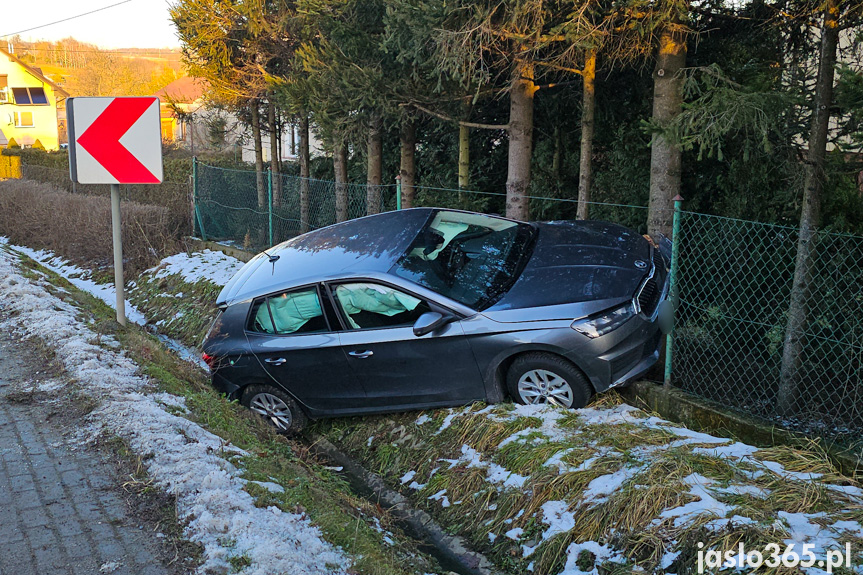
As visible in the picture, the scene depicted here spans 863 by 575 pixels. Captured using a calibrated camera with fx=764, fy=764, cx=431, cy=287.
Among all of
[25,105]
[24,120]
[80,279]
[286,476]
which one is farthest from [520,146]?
[24,120]

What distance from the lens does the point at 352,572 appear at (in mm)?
3635

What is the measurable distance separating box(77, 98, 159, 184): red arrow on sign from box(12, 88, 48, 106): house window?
7245cm

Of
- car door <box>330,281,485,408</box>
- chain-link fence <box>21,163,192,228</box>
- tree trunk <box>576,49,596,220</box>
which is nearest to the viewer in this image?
car door <box>330,281,485,408</box>

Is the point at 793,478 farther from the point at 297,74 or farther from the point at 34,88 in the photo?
the point at 34,88

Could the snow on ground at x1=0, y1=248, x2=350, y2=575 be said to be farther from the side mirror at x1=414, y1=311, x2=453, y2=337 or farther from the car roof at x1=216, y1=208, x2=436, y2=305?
the side mirror at x1=414, y1=311, x2=453, y2=337

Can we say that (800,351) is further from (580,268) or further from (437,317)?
(437,317)

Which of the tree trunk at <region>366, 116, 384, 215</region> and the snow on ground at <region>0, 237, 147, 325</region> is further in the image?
the snow on ground at <region>0, 237, 147, 325</region>

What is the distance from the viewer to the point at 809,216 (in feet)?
19.0

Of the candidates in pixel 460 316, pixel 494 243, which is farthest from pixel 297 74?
pixel 460 316

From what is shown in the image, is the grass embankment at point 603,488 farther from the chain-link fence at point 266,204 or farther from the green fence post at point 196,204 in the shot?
the green fence post at point 196,204

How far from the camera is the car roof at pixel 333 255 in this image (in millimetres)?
6445

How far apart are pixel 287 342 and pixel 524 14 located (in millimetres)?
4049

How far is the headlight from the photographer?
17.8 ft

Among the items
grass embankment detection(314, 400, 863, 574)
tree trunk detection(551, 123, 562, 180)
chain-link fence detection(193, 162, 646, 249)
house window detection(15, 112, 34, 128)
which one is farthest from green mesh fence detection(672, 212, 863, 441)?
house window detection(15, 112, 34, 128)
